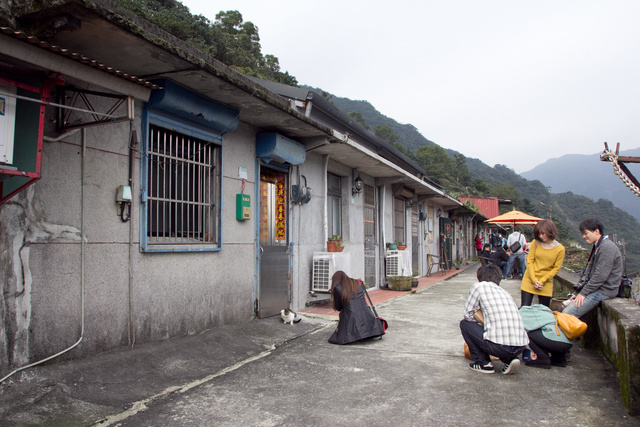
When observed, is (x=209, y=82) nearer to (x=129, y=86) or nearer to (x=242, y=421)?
(x=129, y=86)

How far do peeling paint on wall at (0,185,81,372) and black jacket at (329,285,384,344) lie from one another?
11.0ft

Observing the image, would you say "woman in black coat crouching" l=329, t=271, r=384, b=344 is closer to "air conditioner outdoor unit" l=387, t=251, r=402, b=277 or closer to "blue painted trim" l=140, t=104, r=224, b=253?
"blue painted trim" l=140, t=104, r=224, b=253

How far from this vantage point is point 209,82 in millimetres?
5027

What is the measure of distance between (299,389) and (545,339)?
261 centimetres

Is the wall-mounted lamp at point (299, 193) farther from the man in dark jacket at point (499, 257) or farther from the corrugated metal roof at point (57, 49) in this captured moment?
the man in dark jacket at point (499, 257)

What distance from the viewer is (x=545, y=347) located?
15.8 ft

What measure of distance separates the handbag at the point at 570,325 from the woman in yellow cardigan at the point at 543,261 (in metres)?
0.91

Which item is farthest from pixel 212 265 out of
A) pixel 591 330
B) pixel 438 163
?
pixel 438 163

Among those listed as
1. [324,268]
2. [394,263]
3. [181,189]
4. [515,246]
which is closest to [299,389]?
[181,189]

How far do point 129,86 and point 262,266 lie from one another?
378 cm

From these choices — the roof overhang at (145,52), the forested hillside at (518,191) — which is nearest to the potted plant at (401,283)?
the roof overhang at (145,52)

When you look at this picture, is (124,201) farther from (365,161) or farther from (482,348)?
(365,161)

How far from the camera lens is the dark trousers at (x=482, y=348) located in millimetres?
4445

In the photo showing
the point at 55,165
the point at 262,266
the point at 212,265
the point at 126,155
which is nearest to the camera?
the point at 55,165
